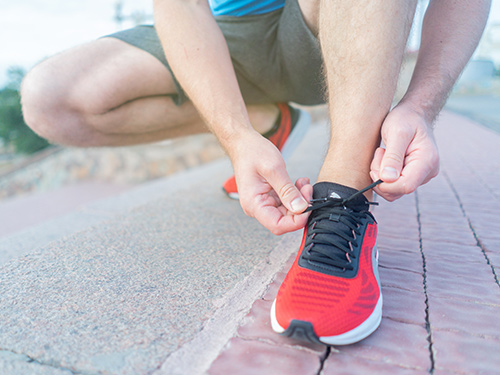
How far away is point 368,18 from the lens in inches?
37.9

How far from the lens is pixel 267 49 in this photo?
1528 millimetres

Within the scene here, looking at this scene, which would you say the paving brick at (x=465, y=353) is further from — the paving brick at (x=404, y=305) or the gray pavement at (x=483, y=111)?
the gray pavement at (x=483, y=111)

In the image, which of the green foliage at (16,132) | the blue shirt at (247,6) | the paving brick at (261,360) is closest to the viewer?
the paving brick at (261,360)

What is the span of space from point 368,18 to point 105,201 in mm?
1767

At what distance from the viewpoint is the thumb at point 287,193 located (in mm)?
879

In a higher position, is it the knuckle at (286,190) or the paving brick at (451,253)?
the knuckle at (286,190)

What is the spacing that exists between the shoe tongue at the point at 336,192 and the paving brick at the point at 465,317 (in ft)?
0.97

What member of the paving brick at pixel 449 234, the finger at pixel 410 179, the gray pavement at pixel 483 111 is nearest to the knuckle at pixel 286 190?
the finger at pixel 410 179

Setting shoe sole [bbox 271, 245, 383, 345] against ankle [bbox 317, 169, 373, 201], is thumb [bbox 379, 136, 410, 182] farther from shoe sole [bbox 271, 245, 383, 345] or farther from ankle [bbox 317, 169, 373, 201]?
shoe sole [bbox 271, 245, 383, 345]

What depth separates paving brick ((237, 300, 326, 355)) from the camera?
76 cm

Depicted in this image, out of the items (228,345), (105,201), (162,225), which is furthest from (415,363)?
(105,201)

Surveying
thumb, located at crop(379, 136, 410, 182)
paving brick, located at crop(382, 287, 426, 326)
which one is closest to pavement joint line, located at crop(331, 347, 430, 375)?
paving brick, located at crop(382, 287, 426, 326)

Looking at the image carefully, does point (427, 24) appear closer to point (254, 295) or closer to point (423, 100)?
point (423, 100)

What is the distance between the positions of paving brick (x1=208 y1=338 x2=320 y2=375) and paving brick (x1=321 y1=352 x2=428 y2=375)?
0.03m
